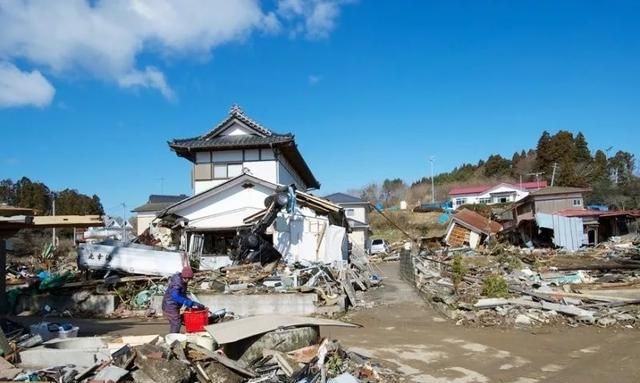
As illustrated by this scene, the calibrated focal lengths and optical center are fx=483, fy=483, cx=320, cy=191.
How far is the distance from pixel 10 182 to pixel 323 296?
53.0m

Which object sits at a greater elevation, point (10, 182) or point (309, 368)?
point (10, 182)

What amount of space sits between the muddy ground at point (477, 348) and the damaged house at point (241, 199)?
5.36 m

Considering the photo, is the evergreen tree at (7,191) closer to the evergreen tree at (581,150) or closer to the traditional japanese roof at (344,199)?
the traditional japanese roof at (344,199)

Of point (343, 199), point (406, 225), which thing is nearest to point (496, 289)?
point (343, 199)

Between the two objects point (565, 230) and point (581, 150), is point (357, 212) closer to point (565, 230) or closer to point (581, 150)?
point (565, 230)

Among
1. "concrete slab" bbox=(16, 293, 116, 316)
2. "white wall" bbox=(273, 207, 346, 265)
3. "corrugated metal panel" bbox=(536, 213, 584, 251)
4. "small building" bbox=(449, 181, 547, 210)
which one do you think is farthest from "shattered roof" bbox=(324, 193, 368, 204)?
"concrete slab" bbox=(16, 293, 116, 316)

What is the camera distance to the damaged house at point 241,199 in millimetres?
18094

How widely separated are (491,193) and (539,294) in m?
52.8

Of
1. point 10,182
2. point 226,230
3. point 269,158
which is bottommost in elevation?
point 226,230

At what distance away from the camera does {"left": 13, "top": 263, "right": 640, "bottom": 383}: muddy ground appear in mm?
7578

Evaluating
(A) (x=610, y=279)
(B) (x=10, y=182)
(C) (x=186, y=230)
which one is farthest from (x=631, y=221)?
(B) (x=10, y=182)

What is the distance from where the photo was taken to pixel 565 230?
33.1 meters

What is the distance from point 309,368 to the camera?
6637 mm

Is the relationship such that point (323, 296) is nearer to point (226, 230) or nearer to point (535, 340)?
point (535, 340)
